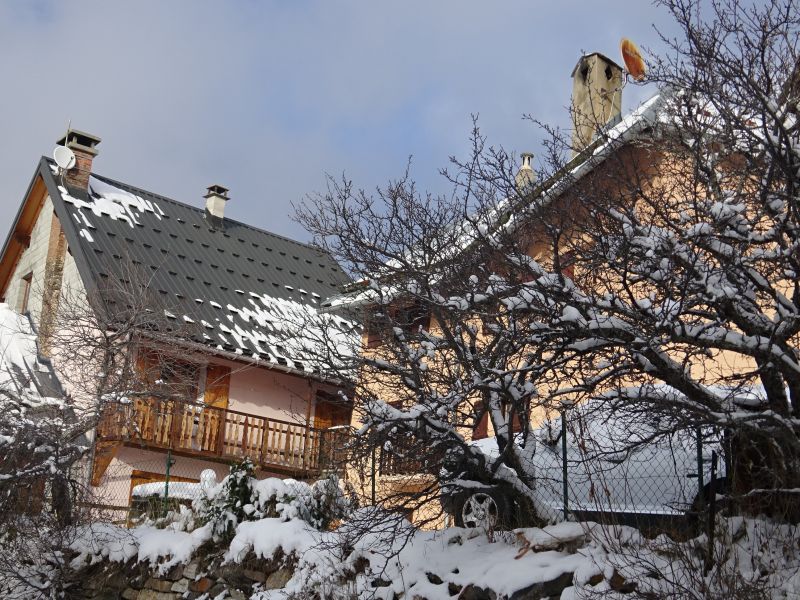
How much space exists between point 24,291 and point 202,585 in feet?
48.8

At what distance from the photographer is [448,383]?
10242 millimetres

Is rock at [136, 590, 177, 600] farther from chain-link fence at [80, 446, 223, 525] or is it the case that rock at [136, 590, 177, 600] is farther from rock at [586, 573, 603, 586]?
rock at [586, 573, 603, 586]

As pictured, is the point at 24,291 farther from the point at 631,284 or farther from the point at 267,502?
the point at 631,284

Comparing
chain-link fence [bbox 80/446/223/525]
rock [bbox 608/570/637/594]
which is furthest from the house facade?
chain-link fence [bbox 80/446/223/525]

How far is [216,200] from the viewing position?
27.4 meters

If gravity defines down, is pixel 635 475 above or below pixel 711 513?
above

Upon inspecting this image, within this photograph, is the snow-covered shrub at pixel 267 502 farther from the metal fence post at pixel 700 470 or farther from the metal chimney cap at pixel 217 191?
the metal chimney cap at pixel 217 191

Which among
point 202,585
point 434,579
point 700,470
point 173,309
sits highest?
point 173,309

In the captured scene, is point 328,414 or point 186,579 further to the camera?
point 328,414

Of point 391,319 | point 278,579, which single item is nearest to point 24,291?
point 278,579

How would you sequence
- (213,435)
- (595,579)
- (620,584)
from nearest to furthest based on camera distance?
(620,584) → (595,579) → (213,435)

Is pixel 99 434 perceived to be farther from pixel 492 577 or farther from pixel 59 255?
pixel 492 577

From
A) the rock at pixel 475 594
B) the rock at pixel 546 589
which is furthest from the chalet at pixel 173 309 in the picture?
the rock at pixel 546 589

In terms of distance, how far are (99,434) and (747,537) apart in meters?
13.0
